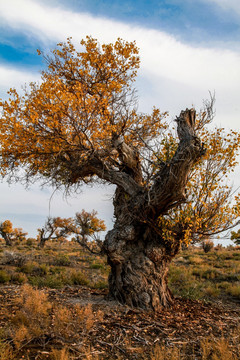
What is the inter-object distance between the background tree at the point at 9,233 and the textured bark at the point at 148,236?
91.7ft

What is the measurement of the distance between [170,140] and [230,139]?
6.50 ft

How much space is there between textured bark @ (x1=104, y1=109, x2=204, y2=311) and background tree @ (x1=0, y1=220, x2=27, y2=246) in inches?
1100

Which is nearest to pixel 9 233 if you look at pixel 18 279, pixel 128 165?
pixel 18 279

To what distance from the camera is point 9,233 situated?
1447 inches

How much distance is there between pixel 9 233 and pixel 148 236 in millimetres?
32986

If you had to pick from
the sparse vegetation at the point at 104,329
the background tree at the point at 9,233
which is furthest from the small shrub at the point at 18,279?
the background tree at the point at 9,233

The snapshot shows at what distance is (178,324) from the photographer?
711 cm

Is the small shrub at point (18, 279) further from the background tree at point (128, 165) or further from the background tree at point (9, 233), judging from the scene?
the background tree at point (9, 233)

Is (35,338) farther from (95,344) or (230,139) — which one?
(230,139)

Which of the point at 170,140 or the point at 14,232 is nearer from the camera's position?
the point at 170,140

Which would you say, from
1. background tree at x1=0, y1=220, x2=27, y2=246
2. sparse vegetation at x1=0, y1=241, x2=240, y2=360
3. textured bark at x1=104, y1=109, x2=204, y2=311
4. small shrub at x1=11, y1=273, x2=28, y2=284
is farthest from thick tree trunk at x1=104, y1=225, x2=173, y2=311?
background tree at x1=0, y1=220, x2=27, y2=246

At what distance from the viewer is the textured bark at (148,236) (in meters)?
7.57

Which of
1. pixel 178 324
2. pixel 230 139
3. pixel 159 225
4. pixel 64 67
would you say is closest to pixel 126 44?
pixel 64 67

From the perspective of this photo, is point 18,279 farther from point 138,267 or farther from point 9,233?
point 9,233
